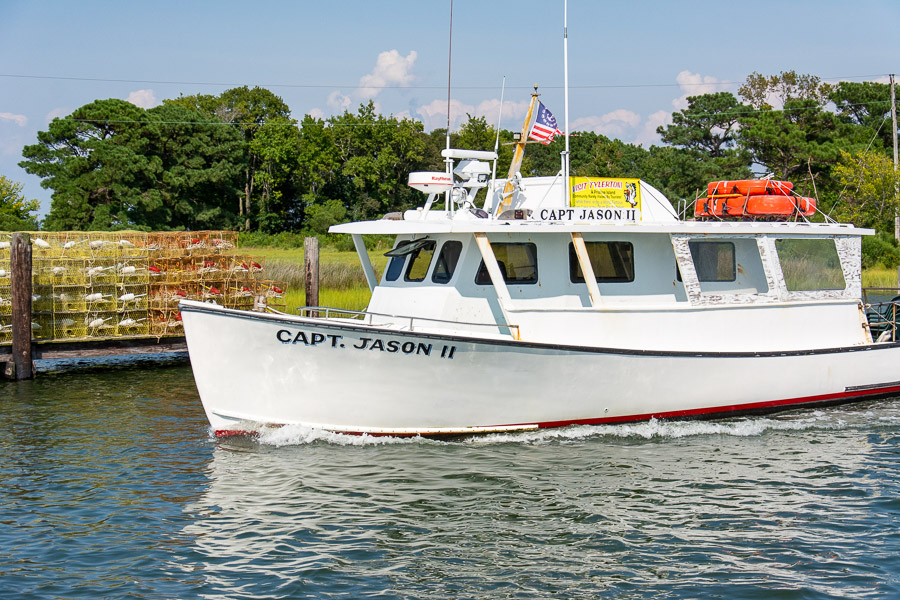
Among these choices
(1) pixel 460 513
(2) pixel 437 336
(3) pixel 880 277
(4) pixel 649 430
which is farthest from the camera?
(3) pixel 880 277

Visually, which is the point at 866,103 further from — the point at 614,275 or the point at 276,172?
the point at 614,275

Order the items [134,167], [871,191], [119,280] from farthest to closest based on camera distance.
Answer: [134,167], [871,191], [119,280]

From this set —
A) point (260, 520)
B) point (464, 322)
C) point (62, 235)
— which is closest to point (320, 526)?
point (260, 520)

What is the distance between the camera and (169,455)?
10.9m

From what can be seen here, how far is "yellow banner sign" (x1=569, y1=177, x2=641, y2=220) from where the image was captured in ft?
39.6

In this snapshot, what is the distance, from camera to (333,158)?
50938mm

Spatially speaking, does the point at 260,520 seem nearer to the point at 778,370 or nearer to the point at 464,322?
the point at 464,322

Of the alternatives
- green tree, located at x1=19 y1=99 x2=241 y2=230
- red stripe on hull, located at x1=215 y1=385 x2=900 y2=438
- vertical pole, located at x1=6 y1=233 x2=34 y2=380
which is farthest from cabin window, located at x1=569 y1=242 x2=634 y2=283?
green tree, located at x1=19 y1=99 x2=241 y2=230

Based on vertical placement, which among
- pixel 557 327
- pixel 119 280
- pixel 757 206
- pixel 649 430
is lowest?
pixel 649 430

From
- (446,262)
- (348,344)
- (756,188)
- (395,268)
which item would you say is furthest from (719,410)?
(348,344)

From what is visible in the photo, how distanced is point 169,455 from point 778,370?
336 inches

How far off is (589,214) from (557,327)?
71.4 inches

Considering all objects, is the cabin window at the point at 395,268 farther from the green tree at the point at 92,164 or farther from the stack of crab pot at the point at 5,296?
the green tree at the point at 92,164

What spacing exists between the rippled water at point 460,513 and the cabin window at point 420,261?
244cm
